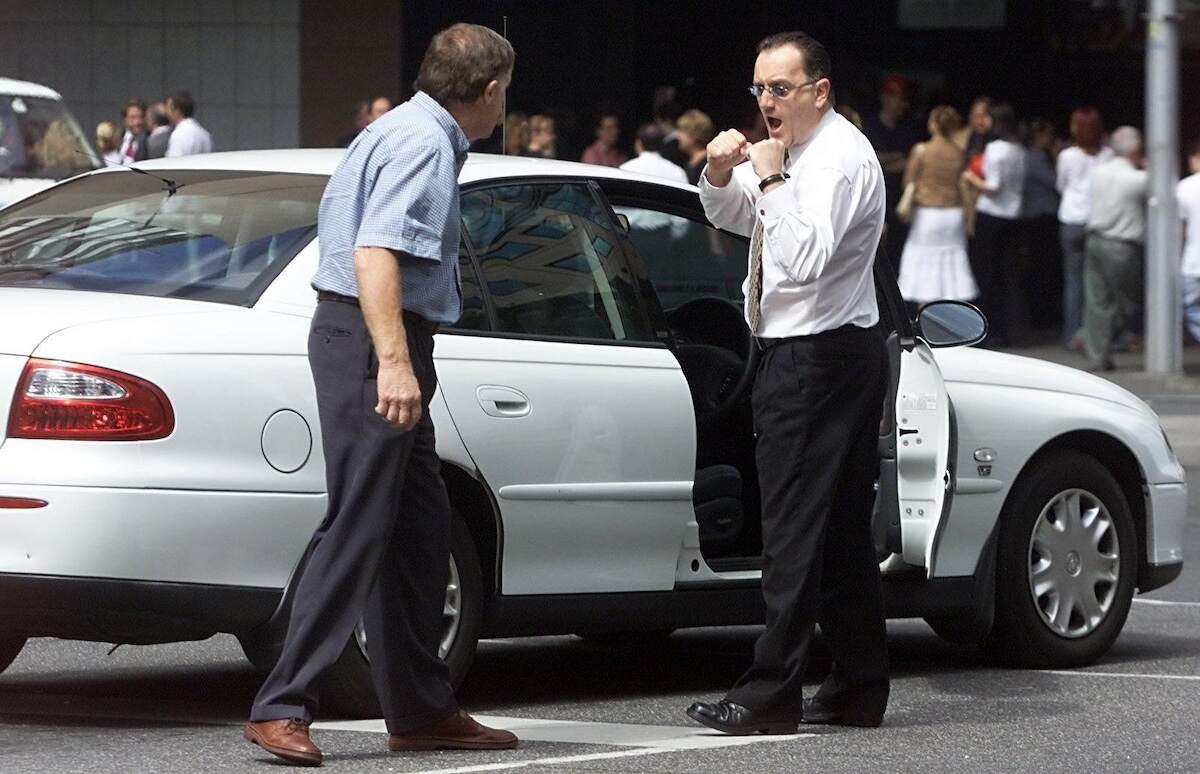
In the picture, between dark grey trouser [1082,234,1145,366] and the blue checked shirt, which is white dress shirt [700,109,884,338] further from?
dark grey trouser [1082,234,1145,366]

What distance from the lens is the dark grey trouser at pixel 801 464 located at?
628 cm

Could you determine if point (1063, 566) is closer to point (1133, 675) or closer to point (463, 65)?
point (1133, 675)

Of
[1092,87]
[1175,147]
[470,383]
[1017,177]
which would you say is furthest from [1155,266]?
[470,383]

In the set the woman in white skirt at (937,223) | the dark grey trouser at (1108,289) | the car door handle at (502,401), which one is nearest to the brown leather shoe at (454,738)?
the car door handle at (502,401)

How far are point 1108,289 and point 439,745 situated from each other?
1287 cm

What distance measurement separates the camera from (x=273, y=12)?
23234 millimetres

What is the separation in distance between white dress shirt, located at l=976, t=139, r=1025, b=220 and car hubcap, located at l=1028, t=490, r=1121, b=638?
37.5ft

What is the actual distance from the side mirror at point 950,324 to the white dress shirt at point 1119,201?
10.3 meters

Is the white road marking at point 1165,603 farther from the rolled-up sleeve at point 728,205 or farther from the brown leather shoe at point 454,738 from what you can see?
the brown leather shoe at point 454,738

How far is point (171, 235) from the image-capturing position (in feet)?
21.4

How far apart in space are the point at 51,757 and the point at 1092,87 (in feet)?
60.6

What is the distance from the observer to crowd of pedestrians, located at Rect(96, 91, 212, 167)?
20516mm

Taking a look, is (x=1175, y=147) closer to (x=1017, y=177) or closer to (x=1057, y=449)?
(x=1017, y=177)

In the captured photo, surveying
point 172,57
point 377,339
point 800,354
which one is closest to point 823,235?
point 800,354
